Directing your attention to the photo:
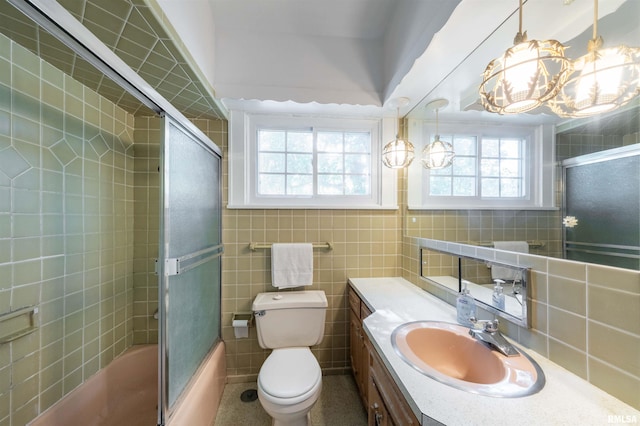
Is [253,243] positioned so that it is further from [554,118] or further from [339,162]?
[554,118]

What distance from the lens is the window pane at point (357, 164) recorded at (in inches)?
76.1

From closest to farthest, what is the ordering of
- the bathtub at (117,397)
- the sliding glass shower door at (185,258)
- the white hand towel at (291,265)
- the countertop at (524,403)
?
the countertop at (524,403) → the sliding glass shower door at (185,258) → the bathtub at (117,397) → the white hand towel at (291,265)

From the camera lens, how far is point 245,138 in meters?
1.80

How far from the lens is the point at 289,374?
1310 mm

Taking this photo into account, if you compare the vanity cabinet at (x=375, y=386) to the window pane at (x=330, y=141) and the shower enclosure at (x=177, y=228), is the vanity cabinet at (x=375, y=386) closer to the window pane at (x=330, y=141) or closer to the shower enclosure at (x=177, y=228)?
the shower enclosure at (x=177, y=228)

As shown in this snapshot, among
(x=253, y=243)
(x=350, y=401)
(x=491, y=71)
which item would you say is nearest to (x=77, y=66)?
(x=253, y=243)

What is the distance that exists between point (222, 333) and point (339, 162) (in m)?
1.69

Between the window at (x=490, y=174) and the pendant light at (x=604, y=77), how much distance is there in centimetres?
22

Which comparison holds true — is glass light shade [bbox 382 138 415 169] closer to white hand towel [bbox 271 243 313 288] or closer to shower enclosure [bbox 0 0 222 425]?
white hand towel [bbox 271 243 313 288]

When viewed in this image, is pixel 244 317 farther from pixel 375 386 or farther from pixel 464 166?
pixel 464 166

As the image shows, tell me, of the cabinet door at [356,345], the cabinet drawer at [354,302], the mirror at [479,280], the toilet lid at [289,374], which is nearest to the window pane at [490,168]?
the mirror at [479,280]

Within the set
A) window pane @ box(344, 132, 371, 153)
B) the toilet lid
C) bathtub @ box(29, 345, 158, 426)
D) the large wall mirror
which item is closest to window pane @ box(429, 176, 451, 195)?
the large wall mirror

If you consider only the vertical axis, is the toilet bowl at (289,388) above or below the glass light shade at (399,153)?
below

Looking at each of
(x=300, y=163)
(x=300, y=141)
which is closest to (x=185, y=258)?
(x=300, y=163)
